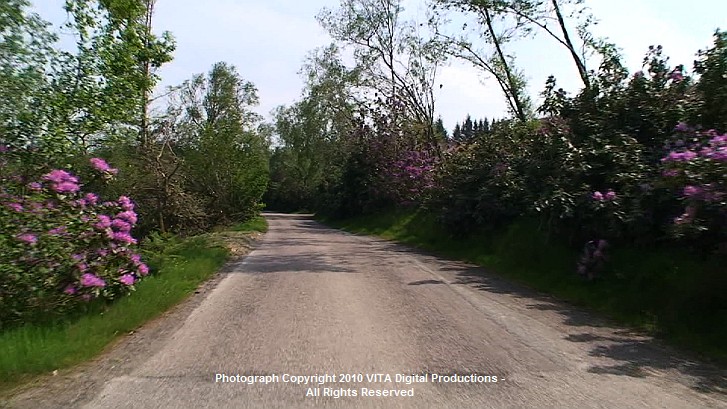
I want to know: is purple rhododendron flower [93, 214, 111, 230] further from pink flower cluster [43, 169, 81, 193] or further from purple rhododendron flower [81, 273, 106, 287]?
purple rhododendron flower [81, 273, 106, 287]

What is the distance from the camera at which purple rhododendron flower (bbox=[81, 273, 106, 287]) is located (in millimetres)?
7082

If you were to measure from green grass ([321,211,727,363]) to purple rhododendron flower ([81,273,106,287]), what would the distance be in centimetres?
719

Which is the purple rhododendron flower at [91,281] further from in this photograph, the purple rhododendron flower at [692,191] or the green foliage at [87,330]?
the purple rhododendron flower at [692,191]

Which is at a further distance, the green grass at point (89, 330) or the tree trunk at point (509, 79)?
the tree trunk at point (509, 79)

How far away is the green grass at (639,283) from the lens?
7.57m

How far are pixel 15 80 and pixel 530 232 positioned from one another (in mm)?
11698

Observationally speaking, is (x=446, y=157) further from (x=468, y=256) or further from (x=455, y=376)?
(x=455, y=376)

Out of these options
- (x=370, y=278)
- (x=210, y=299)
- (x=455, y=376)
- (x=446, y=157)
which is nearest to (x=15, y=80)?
(x=210, y=299)

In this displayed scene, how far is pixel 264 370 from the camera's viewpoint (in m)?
5.61

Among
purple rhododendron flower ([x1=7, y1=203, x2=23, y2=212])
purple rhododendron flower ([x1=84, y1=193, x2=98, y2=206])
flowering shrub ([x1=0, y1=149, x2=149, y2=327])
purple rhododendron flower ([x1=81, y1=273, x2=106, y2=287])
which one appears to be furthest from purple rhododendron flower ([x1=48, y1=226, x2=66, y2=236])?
purple rhododendron flower ([x1=84, y1=193, x2=98, y2=206])

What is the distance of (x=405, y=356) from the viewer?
616 centimetres

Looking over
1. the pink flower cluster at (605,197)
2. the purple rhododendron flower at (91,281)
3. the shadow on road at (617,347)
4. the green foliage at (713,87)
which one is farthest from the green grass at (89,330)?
the green foliage at (713,87)

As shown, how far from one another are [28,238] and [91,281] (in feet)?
2.97

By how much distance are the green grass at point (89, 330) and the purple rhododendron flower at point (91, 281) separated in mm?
418
